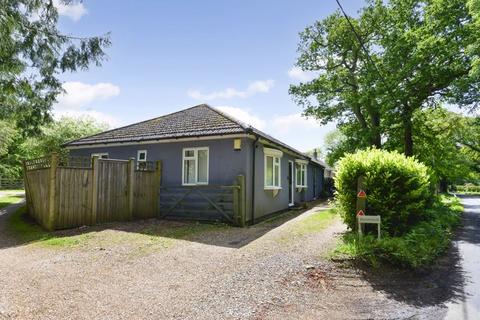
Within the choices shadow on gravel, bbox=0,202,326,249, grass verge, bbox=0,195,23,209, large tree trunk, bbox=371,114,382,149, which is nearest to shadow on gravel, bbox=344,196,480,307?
shadow on gravel, bbox=0,202,326,249

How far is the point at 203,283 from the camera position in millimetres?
5414

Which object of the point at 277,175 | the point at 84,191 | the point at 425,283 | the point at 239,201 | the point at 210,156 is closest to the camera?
the point at 425,283

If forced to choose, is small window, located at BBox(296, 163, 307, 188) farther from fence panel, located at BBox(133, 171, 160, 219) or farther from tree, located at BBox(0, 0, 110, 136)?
tree, located at BBox(0, 0, 110, 136)

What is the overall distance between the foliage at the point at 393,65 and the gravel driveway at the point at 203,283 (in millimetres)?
9583

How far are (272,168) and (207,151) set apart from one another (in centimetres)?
332

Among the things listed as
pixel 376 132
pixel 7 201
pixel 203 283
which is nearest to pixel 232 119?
pixel 203 283

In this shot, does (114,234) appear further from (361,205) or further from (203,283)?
(361,205)

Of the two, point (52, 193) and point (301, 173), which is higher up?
point (301, 173)

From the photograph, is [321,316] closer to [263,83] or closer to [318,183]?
[263,83]

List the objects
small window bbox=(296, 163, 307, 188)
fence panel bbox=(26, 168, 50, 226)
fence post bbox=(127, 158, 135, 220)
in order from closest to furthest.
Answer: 1. fence panel bbox=(26, 168, 50, 226)
2. fence post bbox=(127, 158, 135, 220)
3. small window bbox=(296, 163, 307, 188)

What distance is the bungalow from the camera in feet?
37.7

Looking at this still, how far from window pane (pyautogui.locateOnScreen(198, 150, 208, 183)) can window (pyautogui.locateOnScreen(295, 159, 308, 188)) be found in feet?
24.5

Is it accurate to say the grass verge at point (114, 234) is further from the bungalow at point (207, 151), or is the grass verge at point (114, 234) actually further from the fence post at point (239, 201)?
the bungalow at point (207, 151)

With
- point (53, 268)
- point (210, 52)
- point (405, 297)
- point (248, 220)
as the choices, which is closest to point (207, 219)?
point (248, 220)
